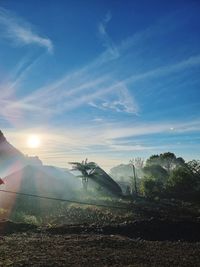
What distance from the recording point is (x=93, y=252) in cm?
1298

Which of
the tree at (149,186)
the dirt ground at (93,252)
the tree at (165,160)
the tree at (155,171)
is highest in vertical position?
the tree at (165,160)

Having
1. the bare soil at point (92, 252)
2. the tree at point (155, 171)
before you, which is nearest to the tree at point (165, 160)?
the tree at point (155, 171)

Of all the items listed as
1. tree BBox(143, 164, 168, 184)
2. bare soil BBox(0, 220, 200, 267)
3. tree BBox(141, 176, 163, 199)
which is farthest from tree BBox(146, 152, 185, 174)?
bare soil BBox(0, 220, 200, 267)

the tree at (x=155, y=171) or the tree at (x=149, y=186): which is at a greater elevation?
the tree at (x=155, y=171)

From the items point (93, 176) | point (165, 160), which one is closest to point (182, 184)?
point (93, 176)

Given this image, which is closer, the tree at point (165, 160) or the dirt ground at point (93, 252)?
the dirt ground at point (93, 252)

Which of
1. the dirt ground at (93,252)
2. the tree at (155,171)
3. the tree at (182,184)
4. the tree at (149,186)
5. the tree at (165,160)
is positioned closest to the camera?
the dirt ground at (93,252)

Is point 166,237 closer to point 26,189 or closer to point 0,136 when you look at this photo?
point 26,189

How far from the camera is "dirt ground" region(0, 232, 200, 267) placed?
1140 centimetres

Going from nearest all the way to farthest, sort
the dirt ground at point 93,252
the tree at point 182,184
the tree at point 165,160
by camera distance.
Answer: the dirt ground at point 93,252
the tree at point 182,184
the tree at point 165,160

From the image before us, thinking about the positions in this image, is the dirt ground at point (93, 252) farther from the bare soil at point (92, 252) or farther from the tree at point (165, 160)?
the tree at point (165, 160)

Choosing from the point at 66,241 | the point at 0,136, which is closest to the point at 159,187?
the point at 0,136

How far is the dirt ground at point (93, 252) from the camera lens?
11.4 metres

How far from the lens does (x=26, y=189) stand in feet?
132
